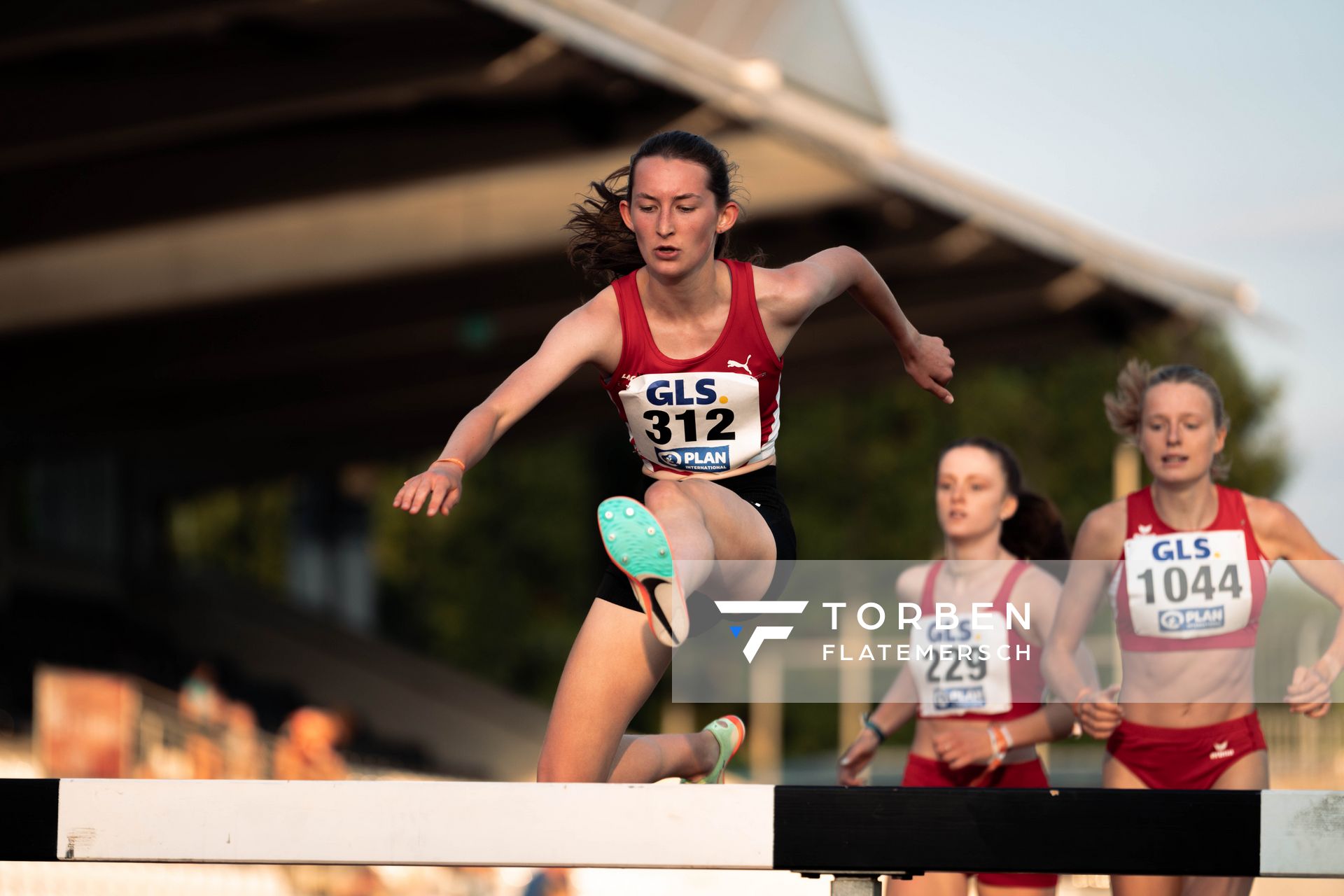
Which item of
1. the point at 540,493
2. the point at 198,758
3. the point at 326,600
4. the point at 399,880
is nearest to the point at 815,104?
the point at 399,880

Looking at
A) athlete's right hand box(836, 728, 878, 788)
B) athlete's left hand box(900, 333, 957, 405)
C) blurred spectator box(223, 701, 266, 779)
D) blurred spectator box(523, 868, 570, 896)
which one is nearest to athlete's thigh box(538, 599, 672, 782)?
athlete's left hand box(900, 333, 957, 405)

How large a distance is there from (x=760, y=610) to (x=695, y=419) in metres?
0.61

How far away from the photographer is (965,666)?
5109 millimetres

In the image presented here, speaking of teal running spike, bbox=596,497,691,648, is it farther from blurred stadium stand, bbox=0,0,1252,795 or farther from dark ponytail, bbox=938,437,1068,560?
blurred stadium stand, bbox=0,0,1252,795

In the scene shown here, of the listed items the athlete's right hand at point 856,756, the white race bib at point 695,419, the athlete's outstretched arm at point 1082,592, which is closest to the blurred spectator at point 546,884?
the athlete's right hand at point 856,756

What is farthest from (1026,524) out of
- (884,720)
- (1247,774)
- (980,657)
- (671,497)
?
(671,497)

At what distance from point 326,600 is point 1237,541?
30.7 m

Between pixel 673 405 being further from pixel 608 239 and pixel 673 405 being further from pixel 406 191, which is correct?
pixel 406 191

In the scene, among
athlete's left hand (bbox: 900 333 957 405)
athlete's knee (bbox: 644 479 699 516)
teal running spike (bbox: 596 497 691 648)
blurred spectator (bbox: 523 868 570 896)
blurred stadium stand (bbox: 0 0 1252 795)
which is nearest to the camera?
teal running spike (bbox: 596 497 691 648)

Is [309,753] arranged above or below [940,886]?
below

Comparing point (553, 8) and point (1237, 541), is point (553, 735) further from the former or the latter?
→ point (553, 8)

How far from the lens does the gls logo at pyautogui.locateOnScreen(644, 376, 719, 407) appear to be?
3.85 meters

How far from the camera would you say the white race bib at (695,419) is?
12.6 feet

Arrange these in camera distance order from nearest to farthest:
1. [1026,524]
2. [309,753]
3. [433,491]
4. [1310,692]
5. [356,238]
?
[433,491] → [1310,692] → [1026,524] → [309,753] → [356,238]
